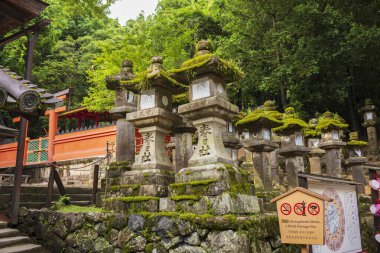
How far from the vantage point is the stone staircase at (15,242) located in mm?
5657

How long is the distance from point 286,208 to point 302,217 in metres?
0.23

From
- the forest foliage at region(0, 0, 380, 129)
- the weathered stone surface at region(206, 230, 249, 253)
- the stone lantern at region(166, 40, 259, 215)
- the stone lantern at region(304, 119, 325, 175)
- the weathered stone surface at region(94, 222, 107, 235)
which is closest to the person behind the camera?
the weathered stone surface at region(206, 230, 249, 253)

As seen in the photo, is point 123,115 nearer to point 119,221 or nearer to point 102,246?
point 119,221

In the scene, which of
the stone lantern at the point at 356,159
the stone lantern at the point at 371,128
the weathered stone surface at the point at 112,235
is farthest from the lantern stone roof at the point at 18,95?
the stone lantern at the point at 371,128

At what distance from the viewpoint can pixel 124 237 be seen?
17.1 ft

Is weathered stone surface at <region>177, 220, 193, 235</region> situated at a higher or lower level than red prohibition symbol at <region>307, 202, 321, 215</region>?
lower

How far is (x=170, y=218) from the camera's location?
4930mm

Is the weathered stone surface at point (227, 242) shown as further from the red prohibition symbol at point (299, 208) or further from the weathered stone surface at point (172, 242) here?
the red prohibition symbol at point (299, 208)

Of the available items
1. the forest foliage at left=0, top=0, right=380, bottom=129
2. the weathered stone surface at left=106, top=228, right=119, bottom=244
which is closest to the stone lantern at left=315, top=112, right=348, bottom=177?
the forest foliage at left=0, top=0, right=380, bottom=129

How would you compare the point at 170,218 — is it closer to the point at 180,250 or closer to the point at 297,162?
the point at 180,250

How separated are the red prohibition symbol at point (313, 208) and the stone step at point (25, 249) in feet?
16.1

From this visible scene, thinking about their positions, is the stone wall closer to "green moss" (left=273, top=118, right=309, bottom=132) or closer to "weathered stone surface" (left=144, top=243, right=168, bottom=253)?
"weathered stone surface" (left=144, top=243, right=168, bottom=253)

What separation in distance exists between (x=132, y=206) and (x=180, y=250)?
1256 millimetres

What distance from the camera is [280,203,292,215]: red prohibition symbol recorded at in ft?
13.0
